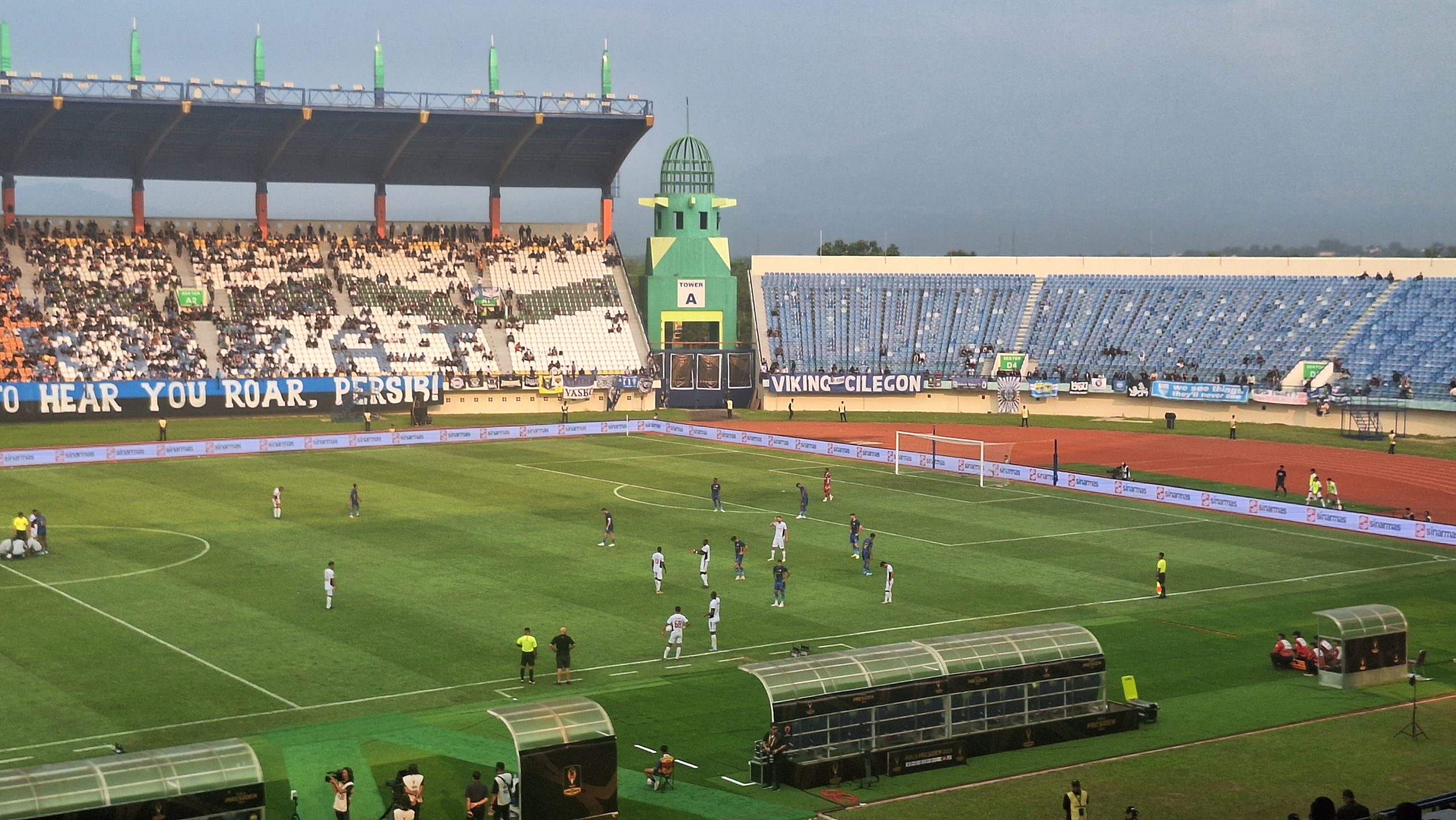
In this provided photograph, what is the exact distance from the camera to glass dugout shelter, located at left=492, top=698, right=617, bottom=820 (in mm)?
22594

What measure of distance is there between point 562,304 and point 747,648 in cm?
6526

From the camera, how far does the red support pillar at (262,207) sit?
94.6 meters

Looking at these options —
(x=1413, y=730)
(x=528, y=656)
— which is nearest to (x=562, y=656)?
(x=528, y=656)

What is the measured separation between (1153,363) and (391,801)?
7389 centimetres

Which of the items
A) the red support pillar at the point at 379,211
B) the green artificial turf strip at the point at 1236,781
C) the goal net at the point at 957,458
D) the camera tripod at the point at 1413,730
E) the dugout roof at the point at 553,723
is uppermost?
the red support pillar at the point at 379,211

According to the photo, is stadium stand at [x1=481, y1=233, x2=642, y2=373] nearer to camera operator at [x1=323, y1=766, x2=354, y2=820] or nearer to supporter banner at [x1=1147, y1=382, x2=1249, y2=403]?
supporter banner at [x1=1147, y1=382, x2=1249, y2=403]

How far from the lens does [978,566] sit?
44.7 m

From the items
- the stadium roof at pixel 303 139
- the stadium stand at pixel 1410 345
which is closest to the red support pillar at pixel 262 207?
the stadium roof at pixel 303 139

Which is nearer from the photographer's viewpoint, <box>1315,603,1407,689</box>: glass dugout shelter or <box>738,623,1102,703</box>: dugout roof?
<box>738,623,1102,703</box>: dugout roof

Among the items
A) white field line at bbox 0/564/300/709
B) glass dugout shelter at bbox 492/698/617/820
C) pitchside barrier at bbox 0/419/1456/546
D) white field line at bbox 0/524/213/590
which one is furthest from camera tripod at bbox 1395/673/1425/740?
white field line at bbox 0/524/213/590

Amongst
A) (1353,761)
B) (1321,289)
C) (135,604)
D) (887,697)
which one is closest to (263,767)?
(887,697)

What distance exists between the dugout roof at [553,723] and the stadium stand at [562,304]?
228 ft

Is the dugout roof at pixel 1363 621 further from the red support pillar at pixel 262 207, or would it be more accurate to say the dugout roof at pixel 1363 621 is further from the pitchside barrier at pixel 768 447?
the red support pillar at pixel 262 207

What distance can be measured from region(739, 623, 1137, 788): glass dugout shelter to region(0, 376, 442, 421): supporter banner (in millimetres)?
61340
